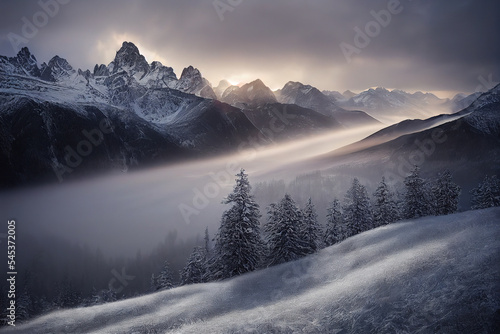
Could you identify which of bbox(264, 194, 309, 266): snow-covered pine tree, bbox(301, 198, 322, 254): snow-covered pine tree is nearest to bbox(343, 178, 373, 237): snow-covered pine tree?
bbox(301, 198, 322, 254): snow-covered pine tree

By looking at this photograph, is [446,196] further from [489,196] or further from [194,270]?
[194,270]

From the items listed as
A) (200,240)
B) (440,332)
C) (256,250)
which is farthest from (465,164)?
(440,332)

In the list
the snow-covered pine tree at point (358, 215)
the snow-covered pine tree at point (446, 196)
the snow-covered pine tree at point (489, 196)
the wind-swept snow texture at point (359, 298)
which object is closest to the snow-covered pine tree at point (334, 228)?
the snow-covered pine tree at point (358, 215)

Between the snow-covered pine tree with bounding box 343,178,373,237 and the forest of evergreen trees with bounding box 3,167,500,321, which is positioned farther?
the snow-covered pine tree with bounding box 343,178,373,237

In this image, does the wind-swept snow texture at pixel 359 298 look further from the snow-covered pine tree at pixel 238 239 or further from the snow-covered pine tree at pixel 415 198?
the snow-covered pine tree at pixel 415 198

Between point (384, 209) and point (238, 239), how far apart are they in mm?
26231

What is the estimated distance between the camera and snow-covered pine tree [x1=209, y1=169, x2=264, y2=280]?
30266mm

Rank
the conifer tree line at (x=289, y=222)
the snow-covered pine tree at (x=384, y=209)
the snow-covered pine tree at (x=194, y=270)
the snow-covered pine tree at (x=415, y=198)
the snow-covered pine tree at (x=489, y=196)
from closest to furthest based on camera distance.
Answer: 1. the conifer tree line at (x=289, y=222)
2. the snow-covered pine tree at (x=194, y=270)
3. the snow-covered pine tree at (x=415, y=198)
4. the snow-covered pine tree at (x=384, y=209)
5. the snow-covered pine tree at (x=489, y=196)

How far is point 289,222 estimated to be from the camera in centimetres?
3400

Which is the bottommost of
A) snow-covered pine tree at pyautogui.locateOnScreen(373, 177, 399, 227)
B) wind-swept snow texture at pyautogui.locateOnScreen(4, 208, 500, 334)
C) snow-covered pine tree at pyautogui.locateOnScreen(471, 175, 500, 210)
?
→ snow-covered pine tree at pyautogui.locateOnScreen(471, 175, 500, 210)

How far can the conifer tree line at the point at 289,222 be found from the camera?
101 ft

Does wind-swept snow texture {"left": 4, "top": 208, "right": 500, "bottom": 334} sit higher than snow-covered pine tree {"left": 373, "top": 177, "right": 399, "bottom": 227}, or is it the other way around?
wind-swept snow texture {"left": 4, "top": 208, "right": 500, "bottom": 334}

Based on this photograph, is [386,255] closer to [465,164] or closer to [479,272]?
[479,272]

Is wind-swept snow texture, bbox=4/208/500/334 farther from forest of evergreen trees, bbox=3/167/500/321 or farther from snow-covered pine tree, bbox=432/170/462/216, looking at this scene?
snow-covered pine tree, bbox=432/170/462/216
